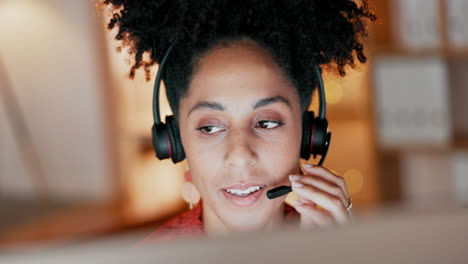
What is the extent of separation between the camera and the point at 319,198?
1.55 ft

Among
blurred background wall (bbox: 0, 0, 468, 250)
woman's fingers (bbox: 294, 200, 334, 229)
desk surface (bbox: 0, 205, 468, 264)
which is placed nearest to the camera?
desk surface (bbox: 0, 205, 468, 264)

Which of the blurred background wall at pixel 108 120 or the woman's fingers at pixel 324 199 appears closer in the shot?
the woman's fingers at pixel 324 199

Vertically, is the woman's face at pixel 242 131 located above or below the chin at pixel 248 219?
above

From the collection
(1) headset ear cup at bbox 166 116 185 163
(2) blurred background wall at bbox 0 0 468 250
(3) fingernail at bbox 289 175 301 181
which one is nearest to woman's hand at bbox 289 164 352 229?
(3) fingernail at bbox 289 175 301 181

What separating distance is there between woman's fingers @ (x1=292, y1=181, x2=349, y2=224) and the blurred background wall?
5.71ft

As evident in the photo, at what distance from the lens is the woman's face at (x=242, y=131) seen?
0.47 m

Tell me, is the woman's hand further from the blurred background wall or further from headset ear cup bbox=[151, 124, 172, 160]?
the blurred background wall

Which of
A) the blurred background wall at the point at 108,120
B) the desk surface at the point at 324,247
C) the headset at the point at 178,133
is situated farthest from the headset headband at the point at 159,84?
the blurred background wall at the point at 108,120

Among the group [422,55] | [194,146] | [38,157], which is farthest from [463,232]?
[38,157]

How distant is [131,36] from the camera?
1.68 ft

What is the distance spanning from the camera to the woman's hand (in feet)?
1.53

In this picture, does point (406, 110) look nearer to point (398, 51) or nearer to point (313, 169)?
point (398, 51)

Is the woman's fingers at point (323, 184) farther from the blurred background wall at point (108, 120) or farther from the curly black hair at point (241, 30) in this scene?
the blurred background wall at point (108, 120)

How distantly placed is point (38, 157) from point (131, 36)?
3180 mm
